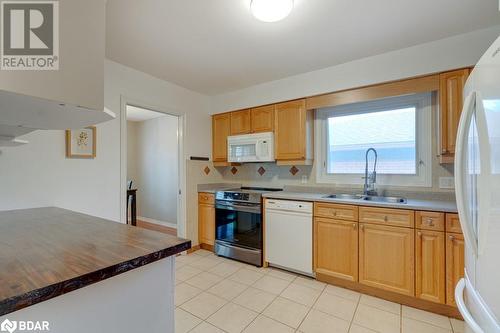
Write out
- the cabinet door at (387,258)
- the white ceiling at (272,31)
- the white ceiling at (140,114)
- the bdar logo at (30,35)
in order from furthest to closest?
the white ceiling at (140,114)
the cabinet door at (387,258)
the white ceiling at (272,31)
the bdar logo at (30,35)

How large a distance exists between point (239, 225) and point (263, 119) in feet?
4.79

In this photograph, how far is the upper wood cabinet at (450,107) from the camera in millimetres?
2006

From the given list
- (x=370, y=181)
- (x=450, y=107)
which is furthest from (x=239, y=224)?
(x=450, y=107)

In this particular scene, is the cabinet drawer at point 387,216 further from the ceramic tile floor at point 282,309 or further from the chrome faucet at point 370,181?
the ceramic tile floor at point 282,309

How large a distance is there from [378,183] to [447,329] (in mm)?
1376

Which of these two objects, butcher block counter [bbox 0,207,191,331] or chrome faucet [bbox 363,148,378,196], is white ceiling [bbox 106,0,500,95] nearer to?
chrome faucet [bbox 363,148,378,196]

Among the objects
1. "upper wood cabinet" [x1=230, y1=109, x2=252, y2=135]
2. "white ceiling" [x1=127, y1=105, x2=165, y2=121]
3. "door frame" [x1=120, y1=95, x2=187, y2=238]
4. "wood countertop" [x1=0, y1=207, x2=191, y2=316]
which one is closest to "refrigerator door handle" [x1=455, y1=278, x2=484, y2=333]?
"wood countertop" [x1=0, y1=207, x2=191, y2=316]

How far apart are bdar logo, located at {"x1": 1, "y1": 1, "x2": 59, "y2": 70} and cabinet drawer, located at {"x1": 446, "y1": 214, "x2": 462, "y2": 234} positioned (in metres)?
2.46

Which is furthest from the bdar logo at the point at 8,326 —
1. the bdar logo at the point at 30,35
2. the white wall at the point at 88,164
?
the white wall at the point at 88,164

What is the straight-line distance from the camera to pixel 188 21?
1.83 metres

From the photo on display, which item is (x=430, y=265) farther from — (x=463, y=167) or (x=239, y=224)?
(x=239, y=224)

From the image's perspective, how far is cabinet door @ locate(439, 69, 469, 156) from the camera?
2006mm

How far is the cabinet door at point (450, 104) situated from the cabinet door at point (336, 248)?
3.54 feet

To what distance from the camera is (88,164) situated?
2.32 metres
